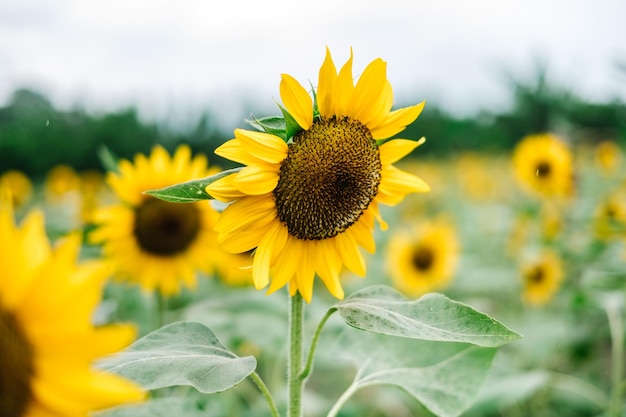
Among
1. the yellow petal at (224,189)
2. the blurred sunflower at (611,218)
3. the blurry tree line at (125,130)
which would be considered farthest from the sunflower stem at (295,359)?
the blurry tree line at (125,130)

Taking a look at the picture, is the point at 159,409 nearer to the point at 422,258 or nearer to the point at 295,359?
the point at 295,359

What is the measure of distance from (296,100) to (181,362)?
44 cm

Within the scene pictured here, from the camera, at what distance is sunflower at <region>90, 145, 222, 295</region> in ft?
7.22

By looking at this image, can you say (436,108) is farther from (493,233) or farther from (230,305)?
(230,305)

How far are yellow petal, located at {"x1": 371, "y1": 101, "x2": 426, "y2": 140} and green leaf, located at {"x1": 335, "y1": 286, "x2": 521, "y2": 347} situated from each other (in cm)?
29

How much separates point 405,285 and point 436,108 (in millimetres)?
10963

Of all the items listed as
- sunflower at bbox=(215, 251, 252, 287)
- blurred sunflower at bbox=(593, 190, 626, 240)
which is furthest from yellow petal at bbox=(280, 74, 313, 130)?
blurred sunflower at bbox=(593, 190, 626, 240)

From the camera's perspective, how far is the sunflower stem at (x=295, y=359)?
1.03 meters

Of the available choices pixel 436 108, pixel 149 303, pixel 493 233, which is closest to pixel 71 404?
pixel 149 303

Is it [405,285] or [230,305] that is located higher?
[230,305]

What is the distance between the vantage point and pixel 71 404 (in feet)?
2.04

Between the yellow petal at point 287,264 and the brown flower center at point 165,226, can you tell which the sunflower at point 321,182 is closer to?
the yellow petal at point 287,264

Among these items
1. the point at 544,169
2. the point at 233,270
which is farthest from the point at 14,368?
the point at 544,169

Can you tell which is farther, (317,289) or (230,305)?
(317,289)
